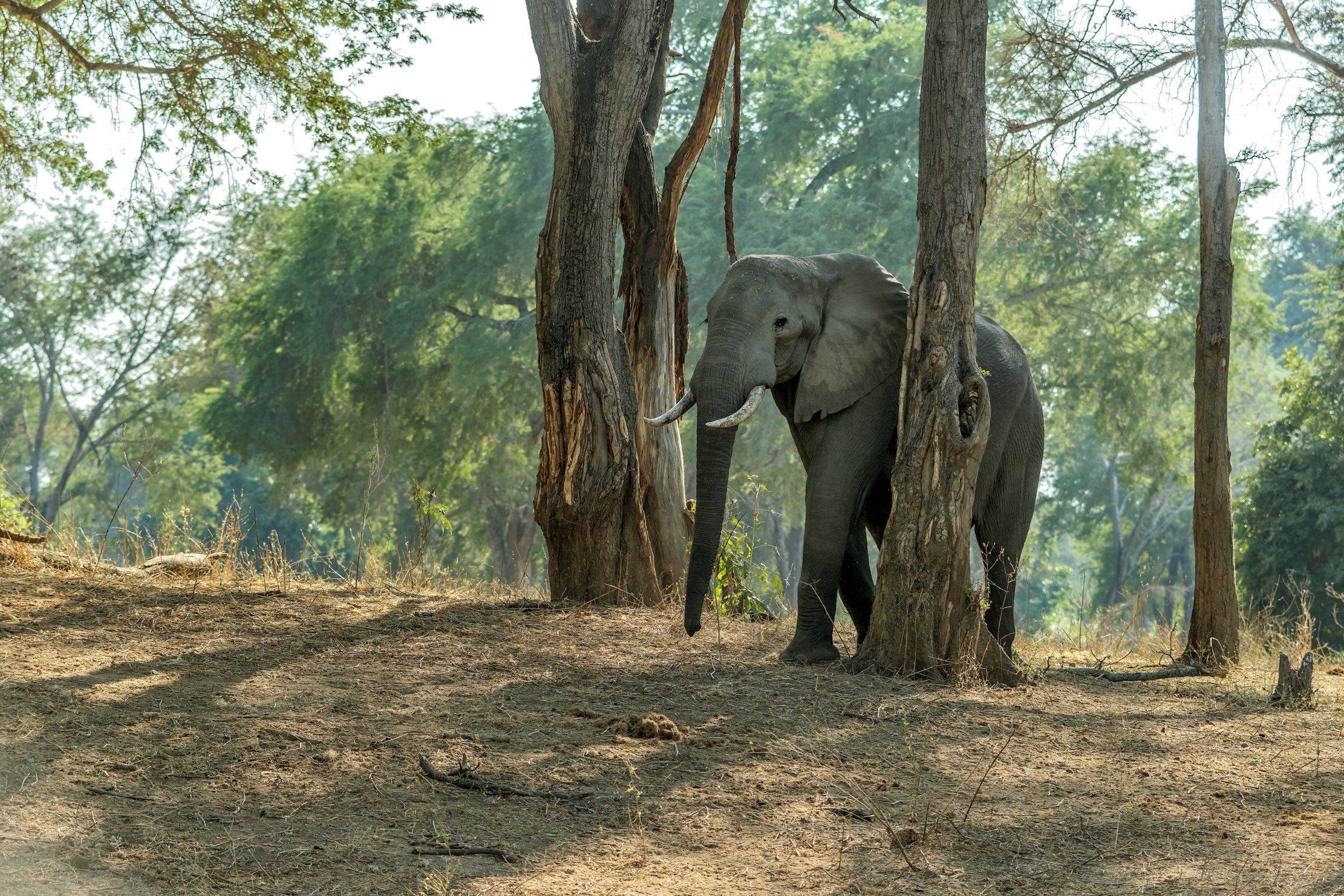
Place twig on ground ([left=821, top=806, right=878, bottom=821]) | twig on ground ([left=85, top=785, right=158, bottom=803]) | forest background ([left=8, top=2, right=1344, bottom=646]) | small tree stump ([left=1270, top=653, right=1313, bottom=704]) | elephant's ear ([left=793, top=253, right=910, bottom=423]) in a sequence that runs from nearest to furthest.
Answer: twig on ground ([left=85, top=785, right=158, bottom=803]), twig on ground ([left=821, top=806, right=878, bottom=821]), small tree stump ([left=1270, top=653, right=1313, bottom=704]), elephant's ear ([left=793, top=253, right=910, bottom=423]), forest background ([left=8, top=2, right=1344, bottom=646])

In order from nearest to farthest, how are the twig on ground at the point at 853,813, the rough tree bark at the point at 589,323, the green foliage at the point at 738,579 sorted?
the twig on ground at the point at 853,813 → the rough tree bark at the point at 589,323 → the green foliage at the point at 738,579

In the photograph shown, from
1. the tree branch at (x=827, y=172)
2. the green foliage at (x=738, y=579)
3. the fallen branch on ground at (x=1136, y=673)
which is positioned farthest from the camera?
the tree branch at (x=827, y=172)

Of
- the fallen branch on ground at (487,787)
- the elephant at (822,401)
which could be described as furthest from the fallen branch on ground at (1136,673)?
the fallen branch on ground at (487,787)

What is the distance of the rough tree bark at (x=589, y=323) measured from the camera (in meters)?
8.88

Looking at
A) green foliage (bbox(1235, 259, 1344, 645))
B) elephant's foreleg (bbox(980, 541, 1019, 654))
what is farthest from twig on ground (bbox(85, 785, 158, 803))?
green foliage (bbox(1235, 259, 1344, 645))

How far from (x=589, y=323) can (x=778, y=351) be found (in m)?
1.79

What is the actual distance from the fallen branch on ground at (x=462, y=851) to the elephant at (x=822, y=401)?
3.18 meters

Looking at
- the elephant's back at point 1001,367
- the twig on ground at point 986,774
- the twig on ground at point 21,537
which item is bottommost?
the twig on ground at point 986,774

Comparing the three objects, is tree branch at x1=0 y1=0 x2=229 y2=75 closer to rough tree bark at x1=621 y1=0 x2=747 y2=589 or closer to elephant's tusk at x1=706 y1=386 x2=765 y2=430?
rough tree bark at x1=621 y1=0 x2=747 y2=589

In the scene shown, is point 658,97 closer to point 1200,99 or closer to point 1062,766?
point 1200,99

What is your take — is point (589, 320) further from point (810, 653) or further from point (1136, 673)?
point (1136, 673)

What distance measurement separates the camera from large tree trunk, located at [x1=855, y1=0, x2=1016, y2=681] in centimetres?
687

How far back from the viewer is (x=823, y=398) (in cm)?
760

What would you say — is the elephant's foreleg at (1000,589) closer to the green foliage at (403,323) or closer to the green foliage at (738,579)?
the green foliage at (738,579)
